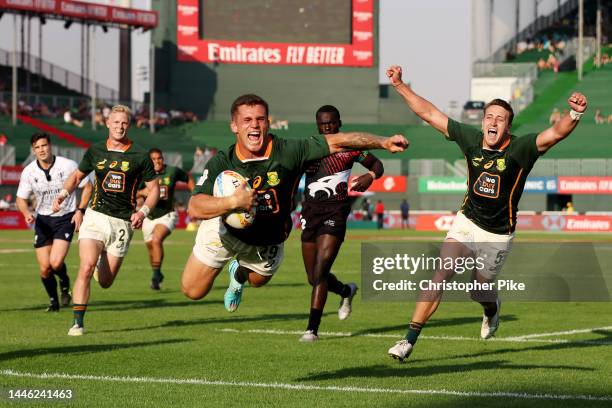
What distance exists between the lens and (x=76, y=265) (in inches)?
1108

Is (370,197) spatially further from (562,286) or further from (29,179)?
(29,179)

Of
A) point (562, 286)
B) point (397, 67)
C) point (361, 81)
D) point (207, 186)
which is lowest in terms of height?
point (562, 286)

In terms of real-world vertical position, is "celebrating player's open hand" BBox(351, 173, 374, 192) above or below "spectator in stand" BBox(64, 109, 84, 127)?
below

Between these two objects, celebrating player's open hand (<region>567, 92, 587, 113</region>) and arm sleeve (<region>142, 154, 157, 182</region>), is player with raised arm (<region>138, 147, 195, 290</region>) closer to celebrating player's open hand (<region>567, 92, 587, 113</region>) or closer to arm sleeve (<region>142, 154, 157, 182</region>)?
arm sleeve (<region>142, 154, 157, 182</region>)

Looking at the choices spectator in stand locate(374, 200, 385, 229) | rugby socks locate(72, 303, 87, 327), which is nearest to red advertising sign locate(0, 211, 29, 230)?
spectator in stand locate(374, 200, 385, 229)

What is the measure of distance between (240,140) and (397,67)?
2.10 m

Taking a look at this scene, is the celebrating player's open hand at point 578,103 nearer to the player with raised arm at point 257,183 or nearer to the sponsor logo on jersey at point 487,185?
the sponsor logo on jersey at point 487,185

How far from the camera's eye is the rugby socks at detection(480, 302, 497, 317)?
465 inches

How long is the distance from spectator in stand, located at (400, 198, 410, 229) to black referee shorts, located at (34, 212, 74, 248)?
147 ft

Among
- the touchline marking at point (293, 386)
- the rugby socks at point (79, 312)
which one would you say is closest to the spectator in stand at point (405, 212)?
the rugby socks at point (79, 312)

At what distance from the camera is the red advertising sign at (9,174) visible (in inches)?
2126

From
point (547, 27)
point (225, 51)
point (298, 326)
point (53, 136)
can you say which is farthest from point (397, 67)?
point (547, 27)

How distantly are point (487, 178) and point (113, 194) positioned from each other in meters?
4.90

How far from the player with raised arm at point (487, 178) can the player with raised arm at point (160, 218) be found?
33.5ft
